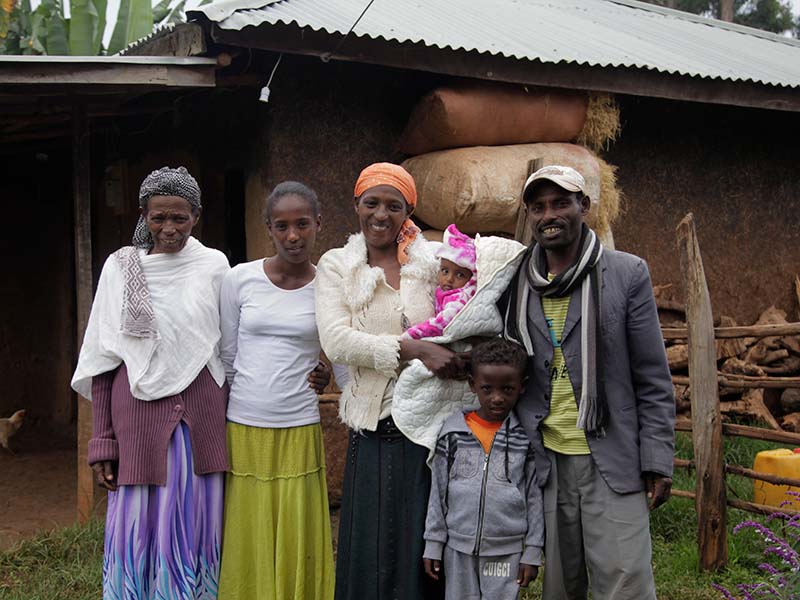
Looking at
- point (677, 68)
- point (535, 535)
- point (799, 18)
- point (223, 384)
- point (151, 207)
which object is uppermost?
point (799, 18)

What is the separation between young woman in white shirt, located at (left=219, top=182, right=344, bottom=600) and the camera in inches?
117

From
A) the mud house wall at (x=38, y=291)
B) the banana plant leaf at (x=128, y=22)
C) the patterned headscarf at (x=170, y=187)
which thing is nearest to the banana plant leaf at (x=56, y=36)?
the banana plant leaf at (x=128, y=22)

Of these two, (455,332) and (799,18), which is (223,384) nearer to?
(455,332)

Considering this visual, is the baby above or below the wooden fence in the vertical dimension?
above

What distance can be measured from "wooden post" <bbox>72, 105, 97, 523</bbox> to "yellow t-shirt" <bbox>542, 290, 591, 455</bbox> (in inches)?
125

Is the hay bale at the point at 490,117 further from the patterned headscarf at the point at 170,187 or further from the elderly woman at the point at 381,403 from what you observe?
the patterned headscarf at the point at 170,187

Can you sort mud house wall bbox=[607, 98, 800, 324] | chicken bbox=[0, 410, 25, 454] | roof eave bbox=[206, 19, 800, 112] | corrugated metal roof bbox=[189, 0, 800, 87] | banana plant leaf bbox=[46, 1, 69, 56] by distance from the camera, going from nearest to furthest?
roof eave bbox=[206, 19, 800, 112], corrugated metal roof bbox=[189, 0, 800, 87], mud house wall bbox=[607, 98, 800, 324], chicken bbox=[0, 410, 25, 454], banana plant leaf bbox=[46, 1, 69, 56]

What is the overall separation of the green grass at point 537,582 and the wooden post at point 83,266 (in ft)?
0.75

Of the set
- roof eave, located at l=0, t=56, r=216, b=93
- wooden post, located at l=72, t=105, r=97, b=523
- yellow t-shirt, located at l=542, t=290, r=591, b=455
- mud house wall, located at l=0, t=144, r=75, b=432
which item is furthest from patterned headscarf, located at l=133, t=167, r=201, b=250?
mud house wall, located at l=0, t=144, r=75, b=432

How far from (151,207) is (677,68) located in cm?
409

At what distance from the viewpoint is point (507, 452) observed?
2.67m

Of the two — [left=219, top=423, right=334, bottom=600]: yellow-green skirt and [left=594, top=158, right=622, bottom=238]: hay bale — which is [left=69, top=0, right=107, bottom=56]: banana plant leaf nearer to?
[left=594, top=158, right=622, bottom=238]: hay bale

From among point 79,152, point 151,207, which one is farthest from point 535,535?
point 79,152

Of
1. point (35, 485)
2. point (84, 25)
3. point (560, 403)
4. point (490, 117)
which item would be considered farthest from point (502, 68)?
point (84, 25)
